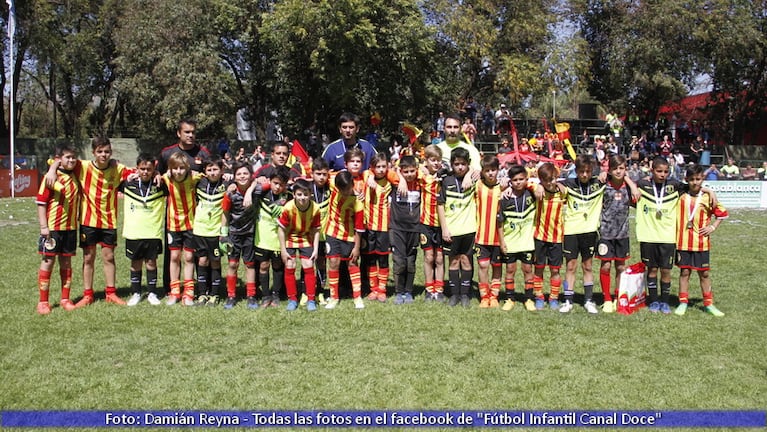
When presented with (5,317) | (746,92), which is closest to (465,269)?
(5,317)

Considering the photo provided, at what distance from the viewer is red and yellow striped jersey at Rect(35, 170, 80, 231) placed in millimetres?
7004

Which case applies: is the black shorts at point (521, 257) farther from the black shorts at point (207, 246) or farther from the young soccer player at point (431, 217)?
the black shorts at point (207, 246)

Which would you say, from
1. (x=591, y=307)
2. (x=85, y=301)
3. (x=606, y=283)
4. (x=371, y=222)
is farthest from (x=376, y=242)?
(x=85, y=301)

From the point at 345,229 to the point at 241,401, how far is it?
2.99 meters

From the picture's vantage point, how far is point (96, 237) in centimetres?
736

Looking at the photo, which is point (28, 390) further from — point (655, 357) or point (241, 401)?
point (655, 357)

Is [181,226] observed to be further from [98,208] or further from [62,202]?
[62,202]

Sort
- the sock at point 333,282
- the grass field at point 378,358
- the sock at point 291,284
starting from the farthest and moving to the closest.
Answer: the sock at point 333,282
the sock at point 291,284
the grass field at point 378,358

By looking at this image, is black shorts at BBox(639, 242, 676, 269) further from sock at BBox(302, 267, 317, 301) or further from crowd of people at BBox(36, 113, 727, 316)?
sock at BBox(302, 267, 317, 301)

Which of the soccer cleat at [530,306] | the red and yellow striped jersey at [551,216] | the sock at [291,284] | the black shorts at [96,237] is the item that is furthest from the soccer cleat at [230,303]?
the red and yellow striped jersey at [551,216]

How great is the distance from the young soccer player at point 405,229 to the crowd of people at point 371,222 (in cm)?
1

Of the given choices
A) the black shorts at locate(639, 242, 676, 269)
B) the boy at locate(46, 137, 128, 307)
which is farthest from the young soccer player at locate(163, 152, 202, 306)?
the black shorts at locate(639, 242, 676, 269)

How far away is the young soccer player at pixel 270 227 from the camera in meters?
7.27

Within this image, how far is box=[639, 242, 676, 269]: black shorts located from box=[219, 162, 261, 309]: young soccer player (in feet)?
13.8
